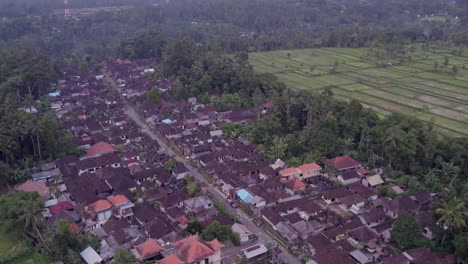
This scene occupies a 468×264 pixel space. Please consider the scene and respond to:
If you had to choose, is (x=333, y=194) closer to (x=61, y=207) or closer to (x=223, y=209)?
(x=223, y=209)

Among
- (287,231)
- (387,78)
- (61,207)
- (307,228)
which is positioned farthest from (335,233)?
(387,78)

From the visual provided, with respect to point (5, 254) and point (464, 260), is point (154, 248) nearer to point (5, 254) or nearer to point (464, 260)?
point (5, 254)

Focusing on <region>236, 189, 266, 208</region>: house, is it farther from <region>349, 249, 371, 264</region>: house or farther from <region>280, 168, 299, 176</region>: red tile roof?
<region>349, 249, 371, 264</region>: house

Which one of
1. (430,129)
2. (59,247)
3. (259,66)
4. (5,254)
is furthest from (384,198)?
(259,66)

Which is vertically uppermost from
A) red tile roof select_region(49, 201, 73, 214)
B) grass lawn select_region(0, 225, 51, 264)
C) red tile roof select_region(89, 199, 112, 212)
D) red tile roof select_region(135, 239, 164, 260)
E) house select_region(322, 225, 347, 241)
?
red tile roof select_region(89, 199, 112, 212)

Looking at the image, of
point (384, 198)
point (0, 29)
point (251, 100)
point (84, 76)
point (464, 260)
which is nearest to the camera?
point (464, 260)

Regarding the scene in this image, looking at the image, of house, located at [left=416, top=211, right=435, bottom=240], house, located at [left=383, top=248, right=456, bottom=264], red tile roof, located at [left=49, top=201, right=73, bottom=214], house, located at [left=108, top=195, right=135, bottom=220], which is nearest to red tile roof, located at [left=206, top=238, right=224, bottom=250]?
house, located at [left=108, top=195, right=135, bottom=220]

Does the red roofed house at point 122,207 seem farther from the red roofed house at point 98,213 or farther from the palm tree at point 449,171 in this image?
the palm tree at point 449,171

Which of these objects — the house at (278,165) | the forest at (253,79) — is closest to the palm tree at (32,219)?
the forest at (253,79)
